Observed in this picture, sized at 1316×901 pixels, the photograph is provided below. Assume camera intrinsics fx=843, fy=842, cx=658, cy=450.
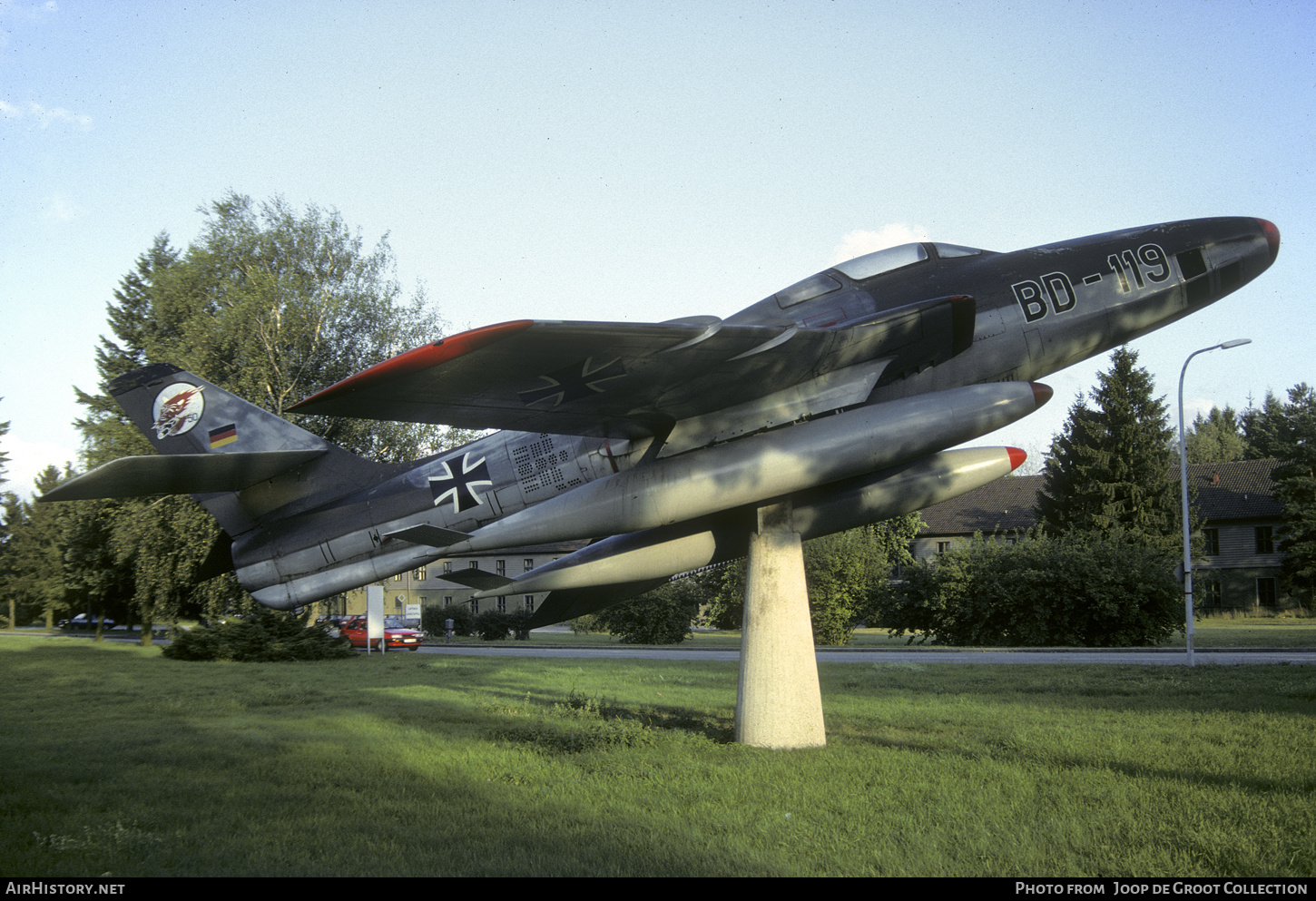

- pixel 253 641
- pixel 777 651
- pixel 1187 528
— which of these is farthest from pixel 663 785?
pixel 253 641

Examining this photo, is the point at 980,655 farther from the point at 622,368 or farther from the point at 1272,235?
the point at 622,368

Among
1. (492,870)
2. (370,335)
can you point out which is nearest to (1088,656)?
(492,870)

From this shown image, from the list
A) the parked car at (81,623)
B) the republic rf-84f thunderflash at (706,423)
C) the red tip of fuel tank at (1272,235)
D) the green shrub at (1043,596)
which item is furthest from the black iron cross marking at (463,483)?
the parked car at (81,623)

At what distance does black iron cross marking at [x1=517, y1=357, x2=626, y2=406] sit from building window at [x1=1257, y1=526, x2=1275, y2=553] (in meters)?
58.4

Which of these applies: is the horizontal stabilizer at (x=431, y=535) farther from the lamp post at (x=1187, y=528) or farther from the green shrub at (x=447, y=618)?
the green shrub at (x=447, y=618)

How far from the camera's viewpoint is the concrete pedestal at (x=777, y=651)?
9320 millimetres

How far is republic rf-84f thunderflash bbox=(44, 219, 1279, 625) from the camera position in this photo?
787 centimetres

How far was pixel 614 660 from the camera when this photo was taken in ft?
77.8

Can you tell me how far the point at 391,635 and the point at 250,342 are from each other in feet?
42.3

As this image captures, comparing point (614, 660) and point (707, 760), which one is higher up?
point (707, 760)

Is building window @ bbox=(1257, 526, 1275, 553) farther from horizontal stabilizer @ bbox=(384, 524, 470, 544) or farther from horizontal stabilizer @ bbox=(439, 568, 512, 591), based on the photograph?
horizontal stabilizer @ bbox=(384, 524, 470, 544)

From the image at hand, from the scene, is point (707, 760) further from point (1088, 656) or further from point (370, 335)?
point (370, 335)

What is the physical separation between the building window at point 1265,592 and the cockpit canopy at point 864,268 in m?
54.4

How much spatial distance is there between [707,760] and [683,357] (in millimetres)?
4360
